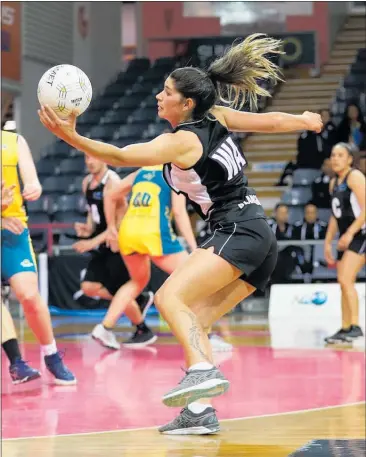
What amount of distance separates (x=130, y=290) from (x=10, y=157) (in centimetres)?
281

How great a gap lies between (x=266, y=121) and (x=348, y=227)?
4.96 m

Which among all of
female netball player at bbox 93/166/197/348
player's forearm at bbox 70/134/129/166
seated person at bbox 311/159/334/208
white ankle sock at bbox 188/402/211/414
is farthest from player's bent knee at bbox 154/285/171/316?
seated person at bbox 311/159/334/208

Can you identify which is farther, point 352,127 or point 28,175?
point 352,127

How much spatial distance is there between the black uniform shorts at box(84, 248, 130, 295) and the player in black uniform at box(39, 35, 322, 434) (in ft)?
16.2

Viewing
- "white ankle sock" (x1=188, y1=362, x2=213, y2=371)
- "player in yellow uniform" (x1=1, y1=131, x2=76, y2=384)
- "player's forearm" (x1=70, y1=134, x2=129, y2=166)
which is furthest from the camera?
"player in yellow uniform" (x1=1, y1=131, x2=76, y2=384)

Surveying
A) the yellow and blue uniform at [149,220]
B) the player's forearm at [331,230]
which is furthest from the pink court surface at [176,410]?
the player's forearm at [331,230]

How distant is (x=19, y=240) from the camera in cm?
640

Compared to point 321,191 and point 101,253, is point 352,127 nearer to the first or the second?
point 321,191

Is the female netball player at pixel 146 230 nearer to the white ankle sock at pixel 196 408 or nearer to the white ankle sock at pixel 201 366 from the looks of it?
the white ankle sock at pixel 196 408

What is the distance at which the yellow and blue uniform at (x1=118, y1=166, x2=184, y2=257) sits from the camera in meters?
8.75

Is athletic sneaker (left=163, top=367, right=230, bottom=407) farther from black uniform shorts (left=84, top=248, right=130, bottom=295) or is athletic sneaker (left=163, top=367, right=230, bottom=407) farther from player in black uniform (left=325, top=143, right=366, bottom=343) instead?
black uniform shorts (left=84, top=248, right=130, bottom=295)

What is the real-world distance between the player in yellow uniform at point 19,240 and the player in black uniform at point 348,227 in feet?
12.1

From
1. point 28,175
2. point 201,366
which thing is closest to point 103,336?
point 28,175

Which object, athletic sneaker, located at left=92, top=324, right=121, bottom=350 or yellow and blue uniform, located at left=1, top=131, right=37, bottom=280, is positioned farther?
athletic sneaker, located at left=92, top=324, right=121, bottom=350
